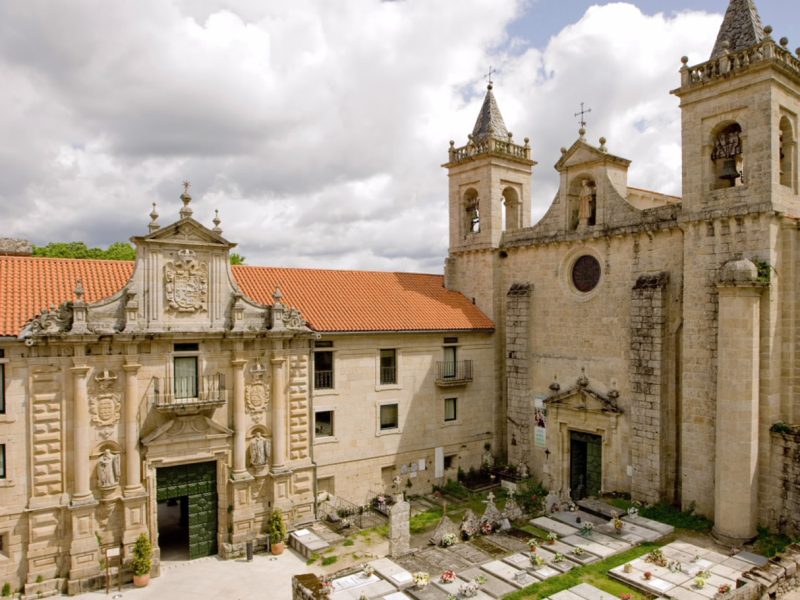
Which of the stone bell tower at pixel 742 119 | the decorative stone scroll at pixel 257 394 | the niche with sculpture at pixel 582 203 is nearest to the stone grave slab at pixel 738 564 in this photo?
the stone bell tower at pixel 742 119

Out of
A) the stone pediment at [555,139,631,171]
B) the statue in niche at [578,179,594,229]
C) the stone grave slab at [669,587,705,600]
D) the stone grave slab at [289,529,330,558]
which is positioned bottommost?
the stone grave slab at [289,529,330,558]

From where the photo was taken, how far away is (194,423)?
20.5 m

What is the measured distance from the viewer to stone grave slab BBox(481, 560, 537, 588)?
56.2 feet

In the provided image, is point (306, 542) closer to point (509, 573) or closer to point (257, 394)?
point (257, 394)

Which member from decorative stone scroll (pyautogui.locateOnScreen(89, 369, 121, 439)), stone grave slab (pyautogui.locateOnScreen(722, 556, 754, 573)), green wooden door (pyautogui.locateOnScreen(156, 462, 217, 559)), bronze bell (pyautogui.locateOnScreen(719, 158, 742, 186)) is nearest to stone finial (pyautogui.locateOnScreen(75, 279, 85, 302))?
decorative stone scroll (pyautogui.locateOnScreen(89, 369, 121, 439))

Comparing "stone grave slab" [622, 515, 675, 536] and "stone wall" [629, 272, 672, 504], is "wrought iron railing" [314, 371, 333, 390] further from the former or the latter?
"stone grave slab" [622, 515, 675, 536]

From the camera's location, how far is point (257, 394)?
864 inches

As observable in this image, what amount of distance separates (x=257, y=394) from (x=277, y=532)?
5.04m

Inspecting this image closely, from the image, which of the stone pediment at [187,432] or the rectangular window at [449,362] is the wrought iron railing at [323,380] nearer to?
the stone pediment at [187,432]

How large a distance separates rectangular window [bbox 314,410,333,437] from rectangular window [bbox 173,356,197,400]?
535 cm

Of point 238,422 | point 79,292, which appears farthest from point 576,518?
point 79,292

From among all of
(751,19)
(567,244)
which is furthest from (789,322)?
(751,19)

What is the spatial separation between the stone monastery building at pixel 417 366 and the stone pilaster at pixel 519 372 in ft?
0.48

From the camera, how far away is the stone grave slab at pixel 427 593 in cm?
1625
